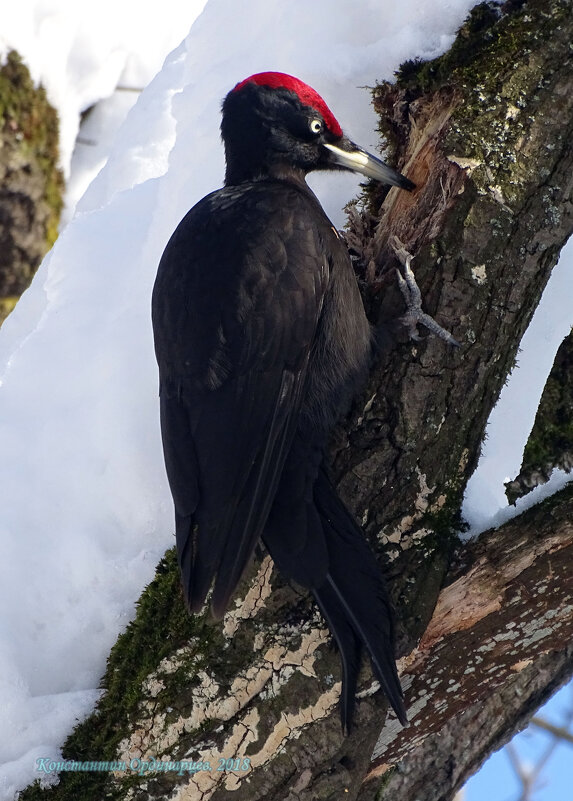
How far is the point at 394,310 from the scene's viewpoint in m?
2.48

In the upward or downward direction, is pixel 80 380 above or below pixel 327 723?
above

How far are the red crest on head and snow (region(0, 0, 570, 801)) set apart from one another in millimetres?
124

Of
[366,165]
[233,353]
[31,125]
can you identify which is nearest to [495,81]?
[366,165]

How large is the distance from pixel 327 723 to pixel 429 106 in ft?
5.91

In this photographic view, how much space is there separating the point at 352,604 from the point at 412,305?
0.83 m

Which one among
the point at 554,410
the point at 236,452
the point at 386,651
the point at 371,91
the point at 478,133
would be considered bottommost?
the point at 386,651

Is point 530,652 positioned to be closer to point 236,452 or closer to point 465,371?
point 465,371

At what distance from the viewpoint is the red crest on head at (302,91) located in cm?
280

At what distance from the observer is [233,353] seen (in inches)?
97.5

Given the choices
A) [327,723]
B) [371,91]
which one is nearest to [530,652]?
[327,723]

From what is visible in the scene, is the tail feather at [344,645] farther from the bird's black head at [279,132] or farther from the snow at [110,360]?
the bird's black head at [279,132]

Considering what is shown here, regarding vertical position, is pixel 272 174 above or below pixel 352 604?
above

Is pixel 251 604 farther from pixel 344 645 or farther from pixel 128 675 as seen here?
pixel 128 675

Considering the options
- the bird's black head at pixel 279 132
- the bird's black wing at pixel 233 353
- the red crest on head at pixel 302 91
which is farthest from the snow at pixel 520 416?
the red crest on head at pixel 302 91
